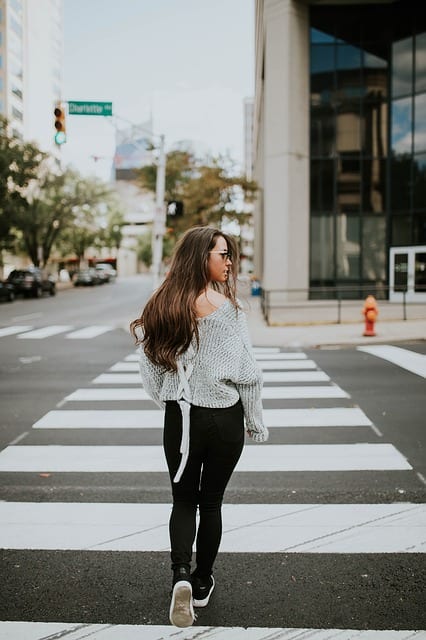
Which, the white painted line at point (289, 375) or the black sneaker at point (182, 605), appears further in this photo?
the white painted line at point (289, 375)

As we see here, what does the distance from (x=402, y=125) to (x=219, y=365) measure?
27382 mm

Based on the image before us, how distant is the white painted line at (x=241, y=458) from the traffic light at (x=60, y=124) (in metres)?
11.9

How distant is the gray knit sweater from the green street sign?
48.8ft

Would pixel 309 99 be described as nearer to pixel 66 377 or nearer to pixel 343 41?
pixel 343 41

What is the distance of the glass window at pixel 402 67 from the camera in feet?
87.5

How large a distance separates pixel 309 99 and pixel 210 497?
89.5 feet

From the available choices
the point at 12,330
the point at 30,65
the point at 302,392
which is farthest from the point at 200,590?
the point at 30,65

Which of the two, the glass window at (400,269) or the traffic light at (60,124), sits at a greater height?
the traffic light at (60,124)

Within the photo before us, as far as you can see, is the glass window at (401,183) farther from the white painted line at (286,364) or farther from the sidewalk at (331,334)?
the white painted line at (286,364)

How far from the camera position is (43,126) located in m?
97.1

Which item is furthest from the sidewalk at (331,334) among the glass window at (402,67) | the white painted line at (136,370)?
the glass window at (402,67)

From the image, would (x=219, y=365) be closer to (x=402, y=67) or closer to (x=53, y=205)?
(x=402, y=67)

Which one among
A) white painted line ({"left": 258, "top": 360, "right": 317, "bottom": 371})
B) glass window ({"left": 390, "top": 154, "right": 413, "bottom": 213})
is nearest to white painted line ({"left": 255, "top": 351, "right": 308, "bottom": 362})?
white painted line ({"left": 258, "top": 360, "right": 317, "bottom": 371})

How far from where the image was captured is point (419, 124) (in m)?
26.8
